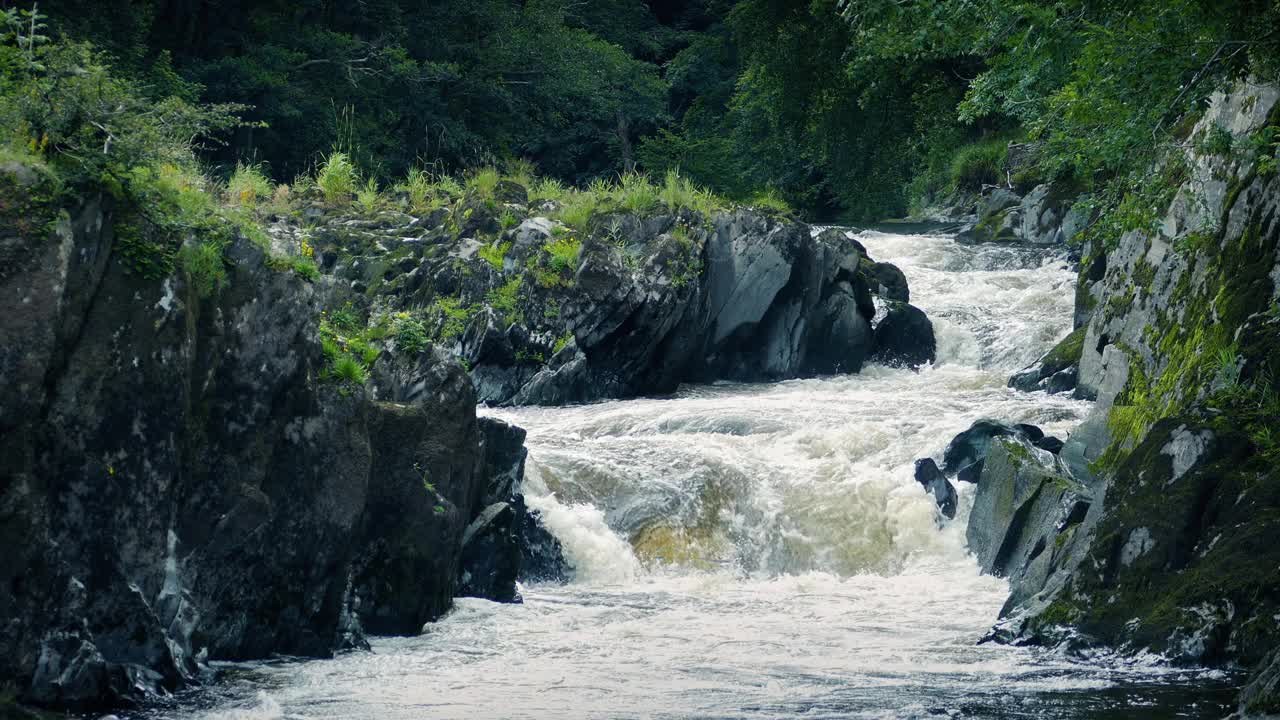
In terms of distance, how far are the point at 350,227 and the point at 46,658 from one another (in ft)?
48.7

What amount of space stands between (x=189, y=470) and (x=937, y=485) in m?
7.95

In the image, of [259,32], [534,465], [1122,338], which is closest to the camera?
[1122,338]

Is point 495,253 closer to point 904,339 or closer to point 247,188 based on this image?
point 247,188

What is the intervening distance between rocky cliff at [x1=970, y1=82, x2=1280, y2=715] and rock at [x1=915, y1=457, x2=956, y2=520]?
2.67 ft

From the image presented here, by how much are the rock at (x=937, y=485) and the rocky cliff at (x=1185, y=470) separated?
814mm

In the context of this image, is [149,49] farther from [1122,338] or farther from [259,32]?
[1122,338]

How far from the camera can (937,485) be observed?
43.3 feet

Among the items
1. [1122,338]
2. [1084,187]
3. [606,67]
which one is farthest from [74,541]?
[606,67]

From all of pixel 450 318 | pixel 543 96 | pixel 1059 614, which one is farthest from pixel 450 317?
pixel 543 96

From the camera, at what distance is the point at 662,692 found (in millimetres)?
7914

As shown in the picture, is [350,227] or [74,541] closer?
[74,541]

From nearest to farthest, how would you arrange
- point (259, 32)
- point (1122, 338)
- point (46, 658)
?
point (46, 658) < point (1122, 338) < point (259, 32)

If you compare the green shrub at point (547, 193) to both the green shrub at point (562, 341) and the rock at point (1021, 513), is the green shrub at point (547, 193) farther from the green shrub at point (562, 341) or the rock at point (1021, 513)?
the rock at point (1021, 513)

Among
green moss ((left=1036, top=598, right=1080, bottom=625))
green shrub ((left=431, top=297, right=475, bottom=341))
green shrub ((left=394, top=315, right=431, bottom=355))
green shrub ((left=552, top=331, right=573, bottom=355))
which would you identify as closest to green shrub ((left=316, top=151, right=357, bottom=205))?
green shrub ((left=431, top=297, right=475, bottom=341))
